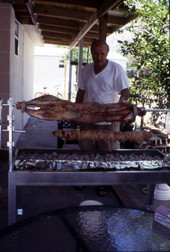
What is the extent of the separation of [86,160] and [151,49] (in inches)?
116

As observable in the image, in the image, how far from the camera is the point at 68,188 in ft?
15.1

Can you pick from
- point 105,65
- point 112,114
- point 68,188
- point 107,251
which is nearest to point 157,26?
point 105,65

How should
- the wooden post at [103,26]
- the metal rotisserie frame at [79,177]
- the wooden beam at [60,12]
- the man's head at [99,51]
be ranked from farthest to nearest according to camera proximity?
1. the wooden beam at [60,12]
2. the wooden post at [103,26]
3. the man's head at [99,51]
4. the metal rotisserie frame at [79,177]

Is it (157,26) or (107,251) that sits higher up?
(157,26)

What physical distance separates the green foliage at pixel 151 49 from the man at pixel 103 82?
122cm

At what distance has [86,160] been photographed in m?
3.13

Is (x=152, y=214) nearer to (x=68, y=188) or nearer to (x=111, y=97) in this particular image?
(x=111, y=97)

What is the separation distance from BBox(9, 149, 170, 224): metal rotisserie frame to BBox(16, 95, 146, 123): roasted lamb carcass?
0.49 metres

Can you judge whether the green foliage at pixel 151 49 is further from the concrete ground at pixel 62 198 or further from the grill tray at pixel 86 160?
the grill tray at pixel 86 160

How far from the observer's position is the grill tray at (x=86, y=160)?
9.45ft

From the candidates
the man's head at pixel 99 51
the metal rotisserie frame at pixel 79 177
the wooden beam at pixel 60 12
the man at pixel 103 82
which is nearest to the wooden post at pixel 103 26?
the wooden beam at pixel 60 12

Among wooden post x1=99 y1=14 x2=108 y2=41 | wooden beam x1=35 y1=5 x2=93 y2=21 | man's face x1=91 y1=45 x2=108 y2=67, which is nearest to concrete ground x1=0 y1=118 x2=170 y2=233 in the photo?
man's face x1=91 y1=45 x2=108 y2=67

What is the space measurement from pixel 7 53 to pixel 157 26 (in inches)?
102

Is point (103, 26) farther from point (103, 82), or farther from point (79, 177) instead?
point (79, 177)
